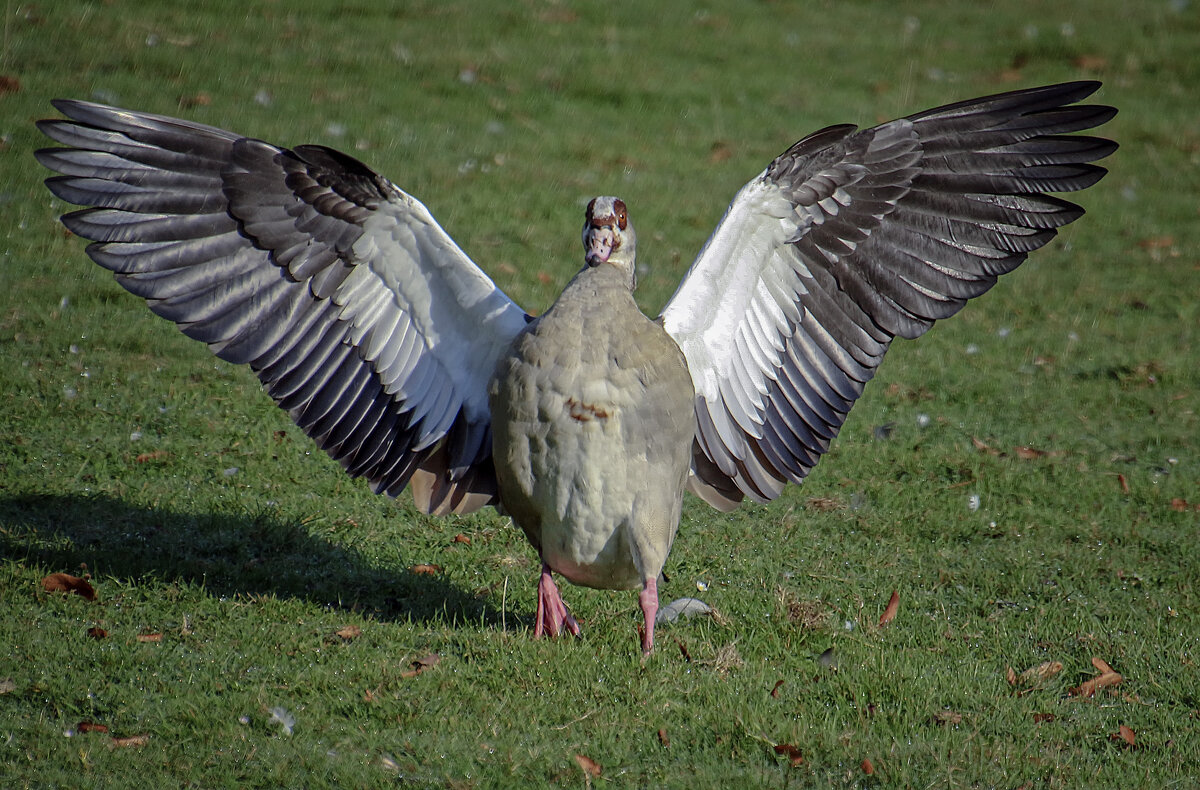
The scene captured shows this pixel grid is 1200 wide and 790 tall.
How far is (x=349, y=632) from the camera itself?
4602mm

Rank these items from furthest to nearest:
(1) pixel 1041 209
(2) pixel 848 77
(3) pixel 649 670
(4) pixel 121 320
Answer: (2) pixel 848 77, (4) pixel 121 320, (1) pixel 1041 209, (3) pixel 649 670

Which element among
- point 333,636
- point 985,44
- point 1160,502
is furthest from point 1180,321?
point 333,636

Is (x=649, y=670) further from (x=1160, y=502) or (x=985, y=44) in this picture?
(x=985, y=44)

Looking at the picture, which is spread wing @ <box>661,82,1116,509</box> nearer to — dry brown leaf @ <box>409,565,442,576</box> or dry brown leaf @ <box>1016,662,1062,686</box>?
dry brown leaf @ <box>1016,662,1062,686</box>

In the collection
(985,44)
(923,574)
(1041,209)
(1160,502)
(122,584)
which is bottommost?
(122,584)

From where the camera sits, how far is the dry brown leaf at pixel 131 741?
12.4 feet

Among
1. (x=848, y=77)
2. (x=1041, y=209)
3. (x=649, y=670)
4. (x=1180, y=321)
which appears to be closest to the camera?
(x=649, y=670)

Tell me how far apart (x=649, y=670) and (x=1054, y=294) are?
5.71 m

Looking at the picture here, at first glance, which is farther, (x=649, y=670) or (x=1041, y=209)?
(x=1041, y=209)

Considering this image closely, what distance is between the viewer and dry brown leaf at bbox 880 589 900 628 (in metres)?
4.98

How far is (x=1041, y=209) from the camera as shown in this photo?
4.80 meters

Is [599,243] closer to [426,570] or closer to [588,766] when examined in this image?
[426,570]

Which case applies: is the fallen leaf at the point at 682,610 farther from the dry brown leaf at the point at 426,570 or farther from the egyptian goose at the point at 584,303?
the dry brown leaf at the point at 426,570

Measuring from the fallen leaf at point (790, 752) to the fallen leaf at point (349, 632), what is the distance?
5.28 feet
